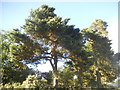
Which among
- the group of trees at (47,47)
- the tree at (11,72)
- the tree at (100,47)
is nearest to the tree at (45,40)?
the group of trees at (47,47)

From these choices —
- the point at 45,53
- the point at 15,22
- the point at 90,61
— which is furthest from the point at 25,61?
the point at 90,61

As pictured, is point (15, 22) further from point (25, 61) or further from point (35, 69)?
point (35, 69)

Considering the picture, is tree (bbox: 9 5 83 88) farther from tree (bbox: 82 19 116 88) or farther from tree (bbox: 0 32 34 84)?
tree (bbox: 82 19 116 88)

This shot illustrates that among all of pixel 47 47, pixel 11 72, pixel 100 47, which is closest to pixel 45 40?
pixel 47 47

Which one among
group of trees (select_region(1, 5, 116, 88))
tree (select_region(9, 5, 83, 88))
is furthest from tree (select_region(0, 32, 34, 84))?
tree (select_region(9, 5, 83, 88))

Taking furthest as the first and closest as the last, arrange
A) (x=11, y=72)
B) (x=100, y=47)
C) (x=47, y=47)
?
1. (x=100, y=47)
2. (x=11, y=72)
3. (x=47, y=47)

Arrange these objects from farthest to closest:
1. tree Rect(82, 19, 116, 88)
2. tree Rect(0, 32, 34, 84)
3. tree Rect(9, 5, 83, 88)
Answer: tree Rect(82, 19, 116, 88) → tree Rect(0, 32, 34, 84) → tree Rect(9, 5, 83, 88)

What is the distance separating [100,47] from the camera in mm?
11391

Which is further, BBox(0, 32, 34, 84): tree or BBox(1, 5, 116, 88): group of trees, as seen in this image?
BBox(0, 32, 34, 84): tree

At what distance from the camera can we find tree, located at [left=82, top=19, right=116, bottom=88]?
36.9 feet

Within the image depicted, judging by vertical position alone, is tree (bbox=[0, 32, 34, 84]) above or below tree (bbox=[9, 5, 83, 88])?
below

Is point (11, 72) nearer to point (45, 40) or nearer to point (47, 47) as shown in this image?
point (47, 47)

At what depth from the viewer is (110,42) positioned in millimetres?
12383

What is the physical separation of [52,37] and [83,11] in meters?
2.65
